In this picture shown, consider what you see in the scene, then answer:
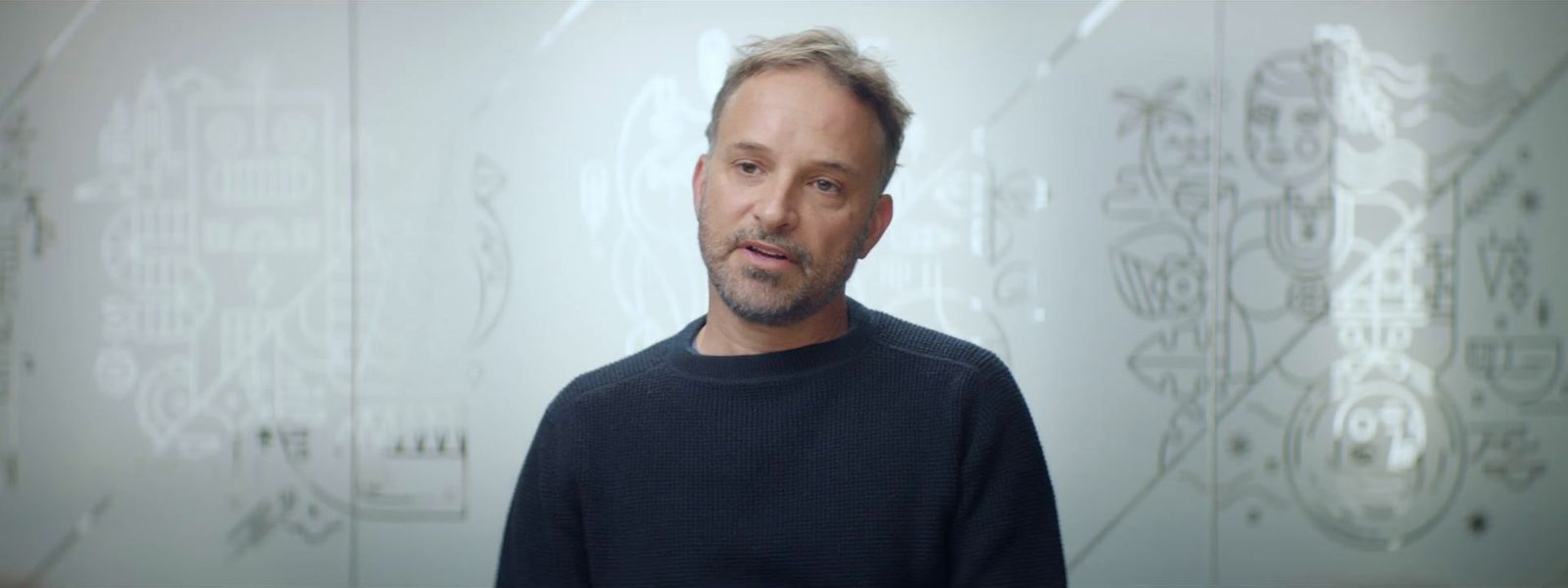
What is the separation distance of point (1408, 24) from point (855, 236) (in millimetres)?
2302

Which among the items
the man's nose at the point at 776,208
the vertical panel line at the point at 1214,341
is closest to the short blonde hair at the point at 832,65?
the man's nose at the point at 776,208

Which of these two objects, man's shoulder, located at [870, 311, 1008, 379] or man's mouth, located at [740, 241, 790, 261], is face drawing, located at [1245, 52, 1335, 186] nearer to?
man's shoulder, located at [870, 311, 1008, 379]

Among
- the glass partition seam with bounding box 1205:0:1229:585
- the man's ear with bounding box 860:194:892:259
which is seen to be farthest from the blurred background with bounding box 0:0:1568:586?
the man's ear with bounding box 860:194:892:259

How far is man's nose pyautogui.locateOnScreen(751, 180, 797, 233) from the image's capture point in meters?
1.20

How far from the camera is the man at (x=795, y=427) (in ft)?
3.90

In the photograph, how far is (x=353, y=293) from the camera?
116 inches

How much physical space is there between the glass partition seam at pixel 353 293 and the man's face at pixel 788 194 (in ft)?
6.36

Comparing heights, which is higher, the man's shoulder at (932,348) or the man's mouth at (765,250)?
the man's mouth at (765,250)

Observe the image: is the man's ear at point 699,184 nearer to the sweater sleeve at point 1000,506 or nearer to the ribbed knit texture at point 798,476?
the ribbed knit texture at point 798,476

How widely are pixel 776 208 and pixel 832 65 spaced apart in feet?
0.55

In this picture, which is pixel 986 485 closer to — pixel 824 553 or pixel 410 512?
pixel 824 553

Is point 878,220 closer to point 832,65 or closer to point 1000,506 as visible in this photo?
point 832,65

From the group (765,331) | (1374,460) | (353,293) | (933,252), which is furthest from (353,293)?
(1374,460)

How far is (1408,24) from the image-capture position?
2938 millimetres
